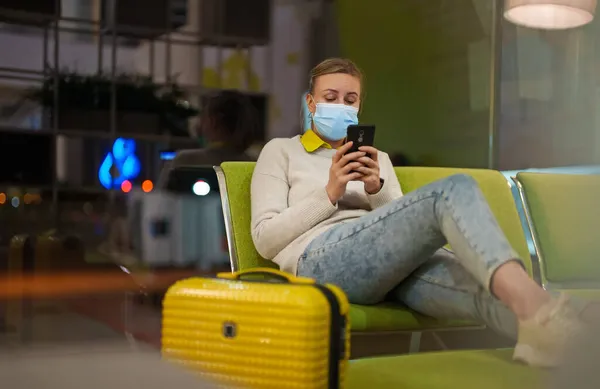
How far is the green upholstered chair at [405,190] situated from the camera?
1648 millimetres

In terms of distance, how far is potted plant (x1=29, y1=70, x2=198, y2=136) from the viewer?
505 cm

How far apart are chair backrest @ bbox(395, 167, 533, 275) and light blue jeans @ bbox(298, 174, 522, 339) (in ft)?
1.58

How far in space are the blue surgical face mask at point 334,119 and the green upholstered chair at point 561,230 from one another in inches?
25.3

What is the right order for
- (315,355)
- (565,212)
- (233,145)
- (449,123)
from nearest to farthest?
(315,355), (565,212), (233,145), (449,123)

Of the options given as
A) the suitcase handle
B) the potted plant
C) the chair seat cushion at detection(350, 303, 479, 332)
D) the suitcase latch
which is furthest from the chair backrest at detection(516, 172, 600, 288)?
the potted plant

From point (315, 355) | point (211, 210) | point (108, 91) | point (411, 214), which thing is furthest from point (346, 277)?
point (108, 91)

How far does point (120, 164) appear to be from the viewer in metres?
5.20

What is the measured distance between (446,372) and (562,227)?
112 centimetres

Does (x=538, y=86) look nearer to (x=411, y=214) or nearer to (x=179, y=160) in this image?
(x=179, y=160)

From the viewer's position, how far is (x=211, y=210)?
4352 mm

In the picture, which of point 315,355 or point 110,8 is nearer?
point 315,355

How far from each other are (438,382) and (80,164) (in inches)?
169

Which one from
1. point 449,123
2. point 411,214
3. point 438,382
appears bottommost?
point 438,382

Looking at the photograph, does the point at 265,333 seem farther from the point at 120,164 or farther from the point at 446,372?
the point at 120,164
